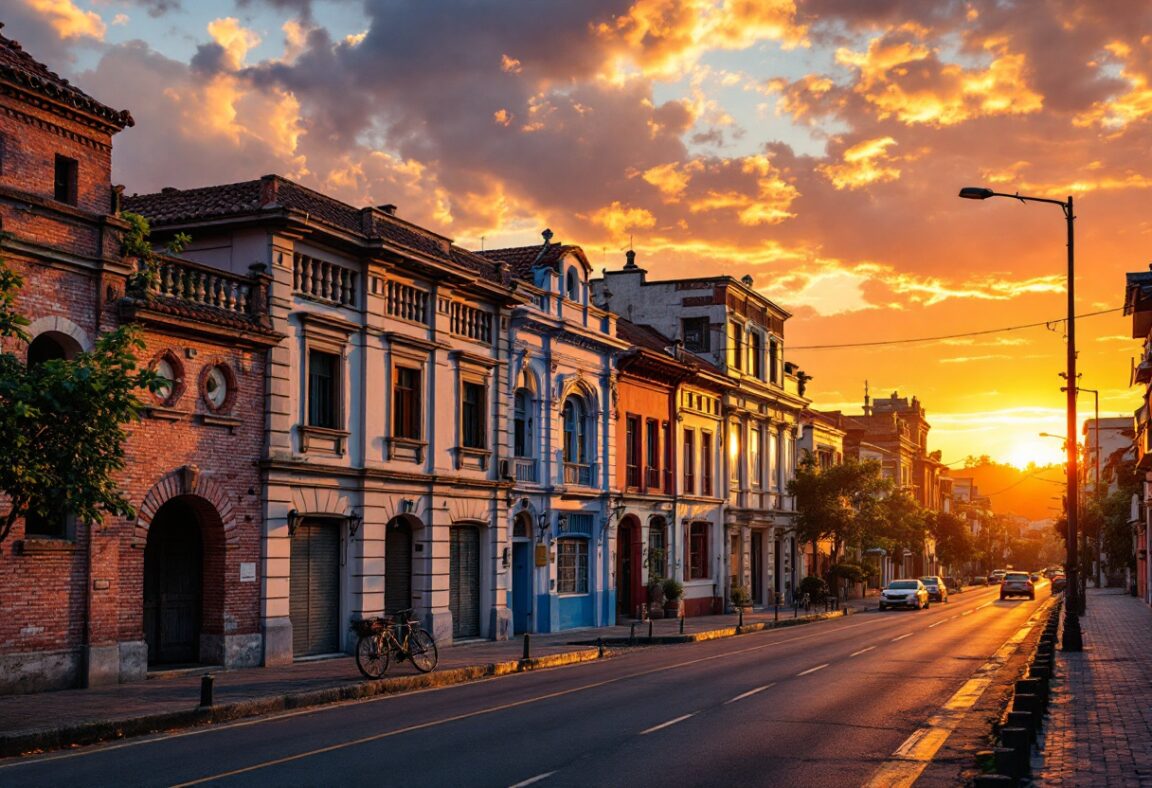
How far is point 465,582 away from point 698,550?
21.2 metres

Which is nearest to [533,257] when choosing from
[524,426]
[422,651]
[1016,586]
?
[524,426]

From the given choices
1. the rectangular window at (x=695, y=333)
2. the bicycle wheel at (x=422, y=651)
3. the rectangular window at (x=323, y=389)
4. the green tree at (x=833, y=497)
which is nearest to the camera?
the bicycle wheel at (x=422, y=651)

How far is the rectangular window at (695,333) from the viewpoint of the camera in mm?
58844

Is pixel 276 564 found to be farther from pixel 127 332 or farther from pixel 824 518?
pixel 824 518

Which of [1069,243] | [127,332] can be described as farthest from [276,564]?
[1069,243]

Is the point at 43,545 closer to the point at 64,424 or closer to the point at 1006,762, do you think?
the point at 64,424

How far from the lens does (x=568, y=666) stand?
29484mm

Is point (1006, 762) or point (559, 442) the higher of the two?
point (559, 442)

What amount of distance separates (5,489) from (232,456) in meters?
9.86

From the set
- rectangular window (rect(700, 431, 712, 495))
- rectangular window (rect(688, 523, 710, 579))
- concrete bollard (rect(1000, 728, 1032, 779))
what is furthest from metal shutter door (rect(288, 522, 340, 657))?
rectangular window (rect(700, 431, 712, 495))

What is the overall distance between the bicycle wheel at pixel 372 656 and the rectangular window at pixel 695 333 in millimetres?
35735

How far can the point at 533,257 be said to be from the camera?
41.5 metres

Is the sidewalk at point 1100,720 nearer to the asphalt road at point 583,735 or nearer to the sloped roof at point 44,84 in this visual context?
the asphalt road at point 583,735

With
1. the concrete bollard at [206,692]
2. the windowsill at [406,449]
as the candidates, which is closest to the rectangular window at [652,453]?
the windowsill at [406,449]
